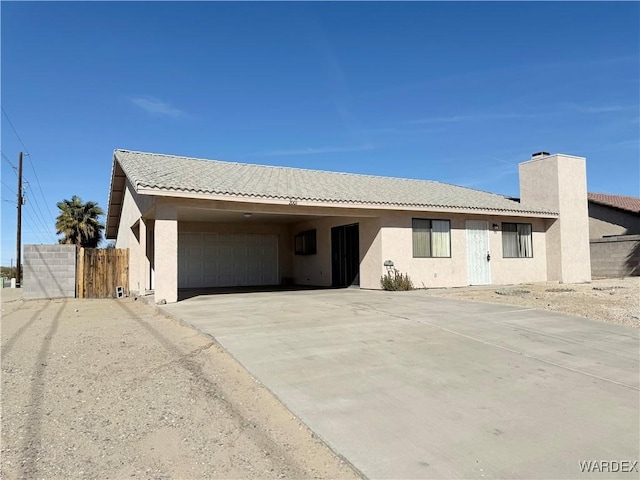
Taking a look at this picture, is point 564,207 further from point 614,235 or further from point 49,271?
point 49,271

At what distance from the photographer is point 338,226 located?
1742cm

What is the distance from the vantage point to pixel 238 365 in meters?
5.37

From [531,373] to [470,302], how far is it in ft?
19.2

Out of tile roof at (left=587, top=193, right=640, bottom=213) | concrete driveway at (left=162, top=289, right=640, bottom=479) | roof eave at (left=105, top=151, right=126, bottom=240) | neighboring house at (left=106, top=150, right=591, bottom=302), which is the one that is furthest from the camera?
tile roof at (left=587, top=193, right=640, bottom=213)

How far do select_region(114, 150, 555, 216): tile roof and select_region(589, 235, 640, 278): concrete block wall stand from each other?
241 inches

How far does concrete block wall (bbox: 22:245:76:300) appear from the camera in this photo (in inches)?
623

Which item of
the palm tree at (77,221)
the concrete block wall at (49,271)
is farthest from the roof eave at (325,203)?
the palm tree at (77,221)

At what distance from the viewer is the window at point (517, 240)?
59.3 ft

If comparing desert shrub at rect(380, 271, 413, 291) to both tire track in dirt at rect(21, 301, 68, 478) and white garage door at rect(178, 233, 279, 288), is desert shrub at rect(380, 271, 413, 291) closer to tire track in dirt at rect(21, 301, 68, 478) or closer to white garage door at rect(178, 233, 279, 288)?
white garage door at rect(178, 233, 279, 288)

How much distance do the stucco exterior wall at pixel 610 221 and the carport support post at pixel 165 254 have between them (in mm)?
24222

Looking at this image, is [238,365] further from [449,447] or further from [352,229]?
[352,229]

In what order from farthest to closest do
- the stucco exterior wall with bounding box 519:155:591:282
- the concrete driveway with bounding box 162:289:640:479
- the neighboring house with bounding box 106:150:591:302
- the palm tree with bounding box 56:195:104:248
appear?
the palm tree with bounding box 56:195:104:248
the stucco exterior wall with bounding box 519:155:591:282
the neighboring house with bounding box 106:150:591:302
the concrete driveway with bounding box 162:289:640:479

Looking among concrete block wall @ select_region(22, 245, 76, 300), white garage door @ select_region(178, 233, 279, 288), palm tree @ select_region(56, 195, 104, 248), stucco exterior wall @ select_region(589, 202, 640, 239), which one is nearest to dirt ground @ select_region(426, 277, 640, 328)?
white garage door @ select_region(178, 233, 279, 288)

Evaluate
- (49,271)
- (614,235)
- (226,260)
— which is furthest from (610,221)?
(49,271)
